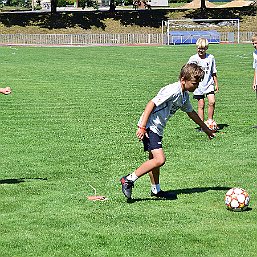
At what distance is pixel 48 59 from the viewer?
3622 centimetres

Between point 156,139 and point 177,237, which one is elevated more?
point 156,139

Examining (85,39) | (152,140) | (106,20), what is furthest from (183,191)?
(106,20)

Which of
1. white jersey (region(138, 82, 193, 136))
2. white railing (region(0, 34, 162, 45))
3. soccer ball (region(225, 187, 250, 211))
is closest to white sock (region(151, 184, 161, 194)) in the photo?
white jersey (region(138, 82, 193, 136))

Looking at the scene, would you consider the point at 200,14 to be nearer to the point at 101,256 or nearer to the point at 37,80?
the point at 37,80

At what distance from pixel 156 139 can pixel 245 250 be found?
7.33 feet

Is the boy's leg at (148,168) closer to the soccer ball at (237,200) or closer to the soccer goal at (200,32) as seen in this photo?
the soccer ball at (237,200)

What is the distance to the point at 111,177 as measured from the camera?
10336 mm

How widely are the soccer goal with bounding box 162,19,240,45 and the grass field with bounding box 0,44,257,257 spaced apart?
1314 inches

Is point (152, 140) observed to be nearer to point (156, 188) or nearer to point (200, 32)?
point (156, 188)

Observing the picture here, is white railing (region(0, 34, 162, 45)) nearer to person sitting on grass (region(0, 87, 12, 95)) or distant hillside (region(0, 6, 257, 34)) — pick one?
distant hillside (region(0, 6, 257, 34))

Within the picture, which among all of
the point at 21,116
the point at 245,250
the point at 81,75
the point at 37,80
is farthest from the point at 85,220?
the point at 81,75

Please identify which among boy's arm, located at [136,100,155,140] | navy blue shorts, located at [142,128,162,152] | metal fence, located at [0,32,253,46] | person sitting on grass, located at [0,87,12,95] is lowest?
metal fence, located at [0,32,253,46]

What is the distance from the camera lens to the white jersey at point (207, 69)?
1435 cm

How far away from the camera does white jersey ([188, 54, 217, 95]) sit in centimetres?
1435
